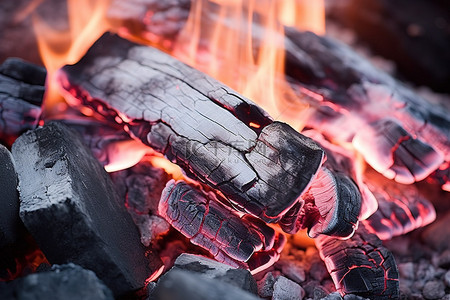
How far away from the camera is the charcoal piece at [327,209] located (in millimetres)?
1396

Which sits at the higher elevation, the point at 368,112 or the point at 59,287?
the point at 368,112

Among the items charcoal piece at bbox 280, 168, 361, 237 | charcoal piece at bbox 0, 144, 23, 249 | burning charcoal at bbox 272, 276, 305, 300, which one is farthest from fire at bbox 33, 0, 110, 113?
burning charcoal at bbox 272, 276, 305, 300

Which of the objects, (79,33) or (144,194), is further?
(79,33)

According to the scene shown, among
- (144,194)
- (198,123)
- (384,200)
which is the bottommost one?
(144,194)

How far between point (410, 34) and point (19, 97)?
9.60ft

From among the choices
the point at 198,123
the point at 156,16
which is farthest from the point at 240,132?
the point at 156,16

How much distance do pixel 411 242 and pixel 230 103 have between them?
1.25m

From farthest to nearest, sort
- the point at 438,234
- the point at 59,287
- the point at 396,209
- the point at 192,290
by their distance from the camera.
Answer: the point at 438,234 < the point at 396,209 < the point at 59,287 < the point at 192,290

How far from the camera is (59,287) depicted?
1121 millimetres

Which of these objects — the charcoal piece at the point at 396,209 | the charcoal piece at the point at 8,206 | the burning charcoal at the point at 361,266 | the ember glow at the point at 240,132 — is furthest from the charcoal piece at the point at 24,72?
the charcoal piece at the point at 396,209

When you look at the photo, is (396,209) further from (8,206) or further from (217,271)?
(8,206)

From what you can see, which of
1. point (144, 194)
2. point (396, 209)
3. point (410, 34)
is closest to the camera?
point (144, 194)

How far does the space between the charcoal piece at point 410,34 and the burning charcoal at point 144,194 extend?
2.43m

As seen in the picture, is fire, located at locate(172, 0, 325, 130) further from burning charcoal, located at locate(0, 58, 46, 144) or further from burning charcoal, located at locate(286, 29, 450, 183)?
burning charcoal, located at locate(0, 58, 46, 144)
